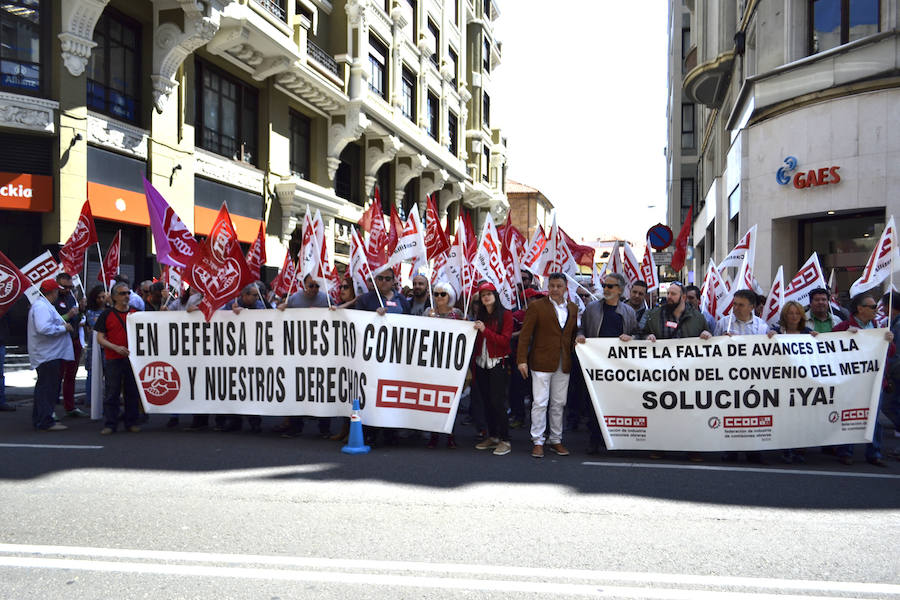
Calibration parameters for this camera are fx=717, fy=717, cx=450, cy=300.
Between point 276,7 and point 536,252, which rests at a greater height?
point 276,7

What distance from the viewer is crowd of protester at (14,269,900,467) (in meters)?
7.41

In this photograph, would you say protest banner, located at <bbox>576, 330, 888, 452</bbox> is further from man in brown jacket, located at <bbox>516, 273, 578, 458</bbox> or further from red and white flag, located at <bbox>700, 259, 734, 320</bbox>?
red and white flag, located at <bbox>700, 259, 734, 320</bbox>

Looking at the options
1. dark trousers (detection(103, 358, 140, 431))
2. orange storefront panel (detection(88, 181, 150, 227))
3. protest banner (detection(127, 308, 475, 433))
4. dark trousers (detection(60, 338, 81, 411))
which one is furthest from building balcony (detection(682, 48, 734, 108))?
dark trousers (detection(60, 338, 81, 411))

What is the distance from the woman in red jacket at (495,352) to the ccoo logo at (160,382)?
147 inches

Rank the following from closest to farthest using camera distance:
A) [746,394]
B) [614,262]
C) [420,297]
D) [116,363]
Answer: [746,394] → [116,363] → [420,297] → [614,262]

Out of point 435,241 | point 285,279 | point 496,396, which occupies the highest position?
point 435,241

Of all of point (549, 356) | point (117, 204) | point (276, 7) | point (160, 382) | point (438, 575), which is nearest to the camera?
point (438, 575)

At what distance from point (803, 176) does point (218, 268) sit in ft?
→ 43.1

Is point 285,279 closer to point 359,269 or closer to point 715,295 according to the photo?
point 359,269

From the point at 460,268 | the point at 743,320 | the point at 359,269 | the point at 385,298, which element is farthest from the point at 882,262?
the point at 359,269

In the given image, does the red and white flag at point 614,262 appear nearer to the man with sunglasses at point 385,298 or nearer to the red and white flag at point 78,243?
the man with sunglasses at point 385,298

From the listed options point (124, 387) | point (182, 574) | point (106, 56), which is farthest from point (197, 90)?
point (182, 574)

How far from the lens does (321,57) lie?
23.3 metres

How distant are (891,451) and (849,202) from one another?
9.04 meters
